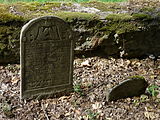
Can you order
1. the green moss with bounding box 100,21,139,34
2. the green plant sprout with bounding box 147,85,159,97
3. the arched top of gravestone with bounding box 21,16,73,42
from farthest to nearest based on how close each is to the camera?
the green moss with bounding box 100,21,139,34, the green plant sprout with bounding box 147,85,159,97, the arched top of gravestone with bounding box 21,16,73,42

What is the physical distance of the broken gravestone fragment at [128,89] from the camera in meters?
4.53

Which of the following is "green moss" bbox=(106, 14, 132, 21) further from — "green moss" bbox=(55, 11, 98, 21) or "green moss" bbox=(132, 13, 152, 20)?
"green moss" bbox=(55, 11, 98, 21)

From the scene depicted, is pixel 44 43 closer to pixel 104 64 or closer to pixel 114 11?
pixel 104 64

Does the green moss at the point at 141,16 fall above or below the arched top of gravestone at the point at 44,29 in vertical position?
above

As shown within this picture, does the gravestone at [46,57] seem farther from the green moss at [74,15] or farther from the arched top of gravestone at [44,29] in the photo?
the green moss at [74,15]

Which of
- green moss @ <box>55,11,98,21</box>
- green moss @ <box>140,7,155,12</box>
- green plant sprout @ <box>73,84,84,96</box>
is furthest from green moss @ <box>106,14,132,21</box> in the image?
green plant sprout @ <box>73,84,84,96</box>

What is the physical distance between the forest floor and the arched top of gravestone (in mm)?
982

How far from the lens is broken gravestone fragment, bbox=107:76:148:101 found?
4.53 metres

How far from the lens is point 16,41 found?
17.9 ft

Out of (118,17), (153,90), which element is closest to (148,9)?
(118,17)

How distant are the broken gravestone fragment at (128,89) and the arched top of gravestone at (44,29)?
113 cm

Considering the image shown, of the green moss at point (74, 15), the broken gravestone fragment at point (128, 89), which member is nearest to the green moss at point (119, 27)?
the green moss at point (74, 15)

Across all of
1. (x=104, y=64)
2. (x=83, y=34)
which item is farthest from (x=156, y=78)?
(x=83, y=34)

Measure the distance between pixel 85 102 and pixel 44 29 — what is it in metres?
1.29
